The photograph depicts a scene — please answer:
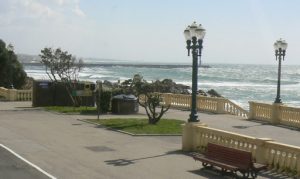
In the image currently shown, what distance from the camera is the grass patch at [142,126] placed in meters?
21.8

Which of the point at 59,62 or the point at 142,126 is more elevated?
the point at 59,62

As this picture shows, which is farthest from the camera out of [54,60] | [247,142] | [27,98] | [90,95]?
[27,98]

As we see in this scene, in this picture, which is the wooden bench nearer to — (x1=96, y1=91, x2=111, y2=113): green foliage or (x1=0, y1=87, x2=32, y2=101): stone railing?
(x1=96, y1=91, x2=111, y2=113): green foliage

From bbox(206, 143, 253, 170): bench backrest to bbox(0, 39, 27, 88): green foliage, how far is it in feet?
120

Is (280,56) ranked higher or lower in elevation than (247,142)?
higher

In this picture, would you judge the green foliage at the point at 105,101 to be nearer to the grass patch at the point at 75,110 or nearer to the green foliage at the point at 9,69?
the grass patch at the point at 75,110

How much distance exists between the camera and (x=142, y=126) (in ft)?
76.3

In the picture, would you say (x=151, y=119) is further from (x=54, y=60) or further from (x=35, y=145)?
(x=54, y=60)

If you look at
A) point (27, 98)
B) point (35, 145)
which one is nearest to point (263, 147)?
point (35, 145)

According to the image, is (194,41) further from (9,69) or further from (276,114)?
(9,69)

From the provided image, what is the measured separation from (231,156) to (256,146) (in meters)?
1.47

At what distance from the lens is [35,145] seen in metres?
18.2

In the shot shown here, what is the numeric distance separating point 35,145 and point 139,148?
362 cm

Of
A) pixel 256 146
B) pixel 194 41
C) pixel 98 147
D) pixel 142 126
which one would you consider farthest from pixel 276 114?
pixel 256 146
